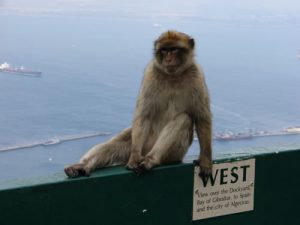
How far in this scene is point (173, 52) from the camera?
408 cm

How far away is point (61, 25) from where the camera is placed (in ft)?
167

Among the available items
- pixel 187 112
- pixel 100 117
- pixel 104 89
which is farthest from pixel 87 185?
pixel 104 89

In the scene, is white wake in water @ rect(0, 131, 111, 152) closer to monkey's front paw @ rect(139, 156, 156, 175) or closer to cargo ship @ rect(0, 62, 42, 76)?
cargo ship @ rect(0, 62, 42, 76)

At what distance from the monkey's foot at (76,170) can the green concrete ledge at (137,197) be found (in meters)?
0.06

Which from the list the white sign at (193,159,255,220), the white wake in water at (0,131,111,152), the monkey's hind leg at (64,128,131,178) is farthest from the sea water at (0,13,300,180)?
the monkey's hind leg at (64,128,131,178)

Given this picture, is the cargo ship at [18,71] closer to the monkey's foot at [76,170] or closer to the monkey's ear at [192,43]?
the monkey's ear at [192,43]

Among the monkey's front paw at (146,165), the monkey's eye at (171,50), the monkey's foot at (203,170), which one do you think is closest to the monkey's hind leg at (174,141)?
the monkey's front paw at (146,165)

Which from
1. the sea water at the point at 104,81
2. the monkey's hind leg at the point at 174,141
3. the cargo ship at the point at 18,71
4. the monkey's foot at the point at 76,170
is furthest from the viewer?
the cargo ship at the point at 18,71

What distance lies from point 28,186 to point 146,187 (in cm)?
79

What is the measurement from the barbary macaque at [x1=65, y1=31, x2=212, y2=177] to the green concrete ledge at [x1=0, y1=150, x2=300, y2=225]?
14.1 inches

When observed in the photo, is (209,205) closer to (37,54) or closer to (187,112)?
(187,112)

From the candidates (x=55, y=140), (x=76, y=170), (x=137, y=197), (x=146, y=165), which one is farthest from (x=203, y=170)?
(x=55, y=140)

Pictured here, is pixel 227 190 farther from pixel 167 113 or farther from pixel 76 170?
pixel 76 170

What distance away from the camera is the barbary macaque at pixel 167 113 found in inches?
155
